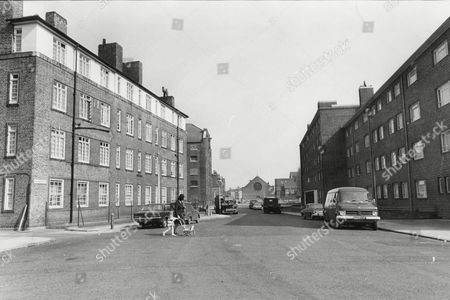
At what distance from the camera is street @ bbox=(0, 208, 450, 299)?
22.3ft

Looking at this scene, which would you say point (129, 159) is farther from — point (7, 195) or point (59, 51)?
point (7, 195)

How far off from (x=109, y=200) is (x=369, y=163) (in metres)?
27.7

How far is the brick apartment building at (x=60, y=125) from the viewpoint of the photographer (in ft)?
74.6

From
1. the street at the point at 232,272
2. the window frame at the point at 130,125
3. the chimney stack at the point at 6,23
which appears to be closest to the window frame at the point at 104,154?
the window frame at the point at 130,125

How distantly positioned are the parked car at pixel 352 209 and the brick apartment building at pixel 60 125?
1549 centimetres

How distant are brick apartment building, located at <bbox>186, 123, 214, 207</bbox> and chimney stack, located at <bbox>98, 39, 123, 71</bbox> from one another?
122 ft

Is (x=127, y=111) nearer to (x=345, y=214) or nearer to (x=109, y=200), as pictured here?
(x=109, y=200)

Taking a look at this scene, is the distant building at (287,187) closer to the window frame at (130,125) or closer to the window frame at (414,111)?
the window frame at (130,125)

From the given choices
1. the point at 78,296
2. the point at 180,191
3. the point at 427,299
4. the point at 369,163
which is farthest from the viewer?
the point at 180,191

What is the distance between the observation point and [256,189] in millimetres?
156125

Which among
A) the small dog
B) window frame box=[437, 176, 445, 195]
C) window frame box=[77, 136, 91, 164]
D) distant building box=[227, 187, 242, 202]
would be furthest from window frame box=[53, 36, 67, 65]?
distant building box=[227, 187, 242, 202]

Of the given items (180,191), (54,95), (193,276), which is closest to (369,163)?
(180,191)

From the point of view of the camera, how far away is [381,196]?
38.8 m

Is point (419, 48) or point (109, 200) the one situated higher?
point (419, 48)
